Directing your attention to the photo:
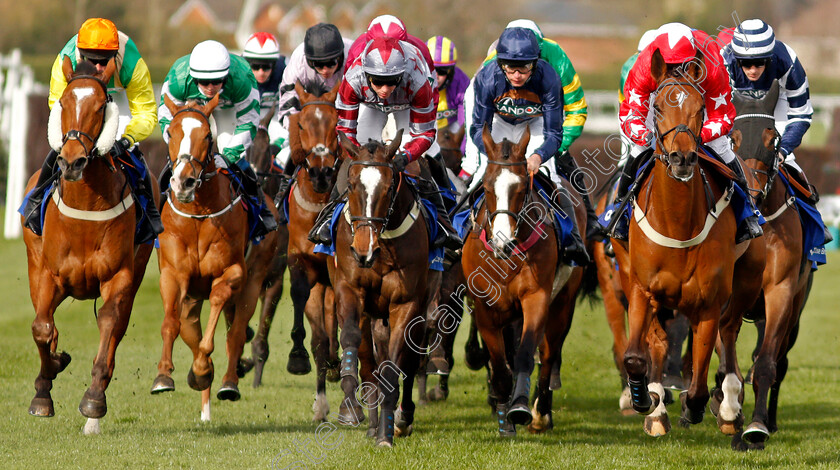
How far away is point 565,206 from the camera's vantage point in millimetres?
7770

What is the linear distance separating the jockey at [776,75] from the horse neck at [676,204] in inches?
69.8

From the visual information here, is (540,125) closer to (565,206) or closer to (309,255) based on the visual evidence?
(565,206)

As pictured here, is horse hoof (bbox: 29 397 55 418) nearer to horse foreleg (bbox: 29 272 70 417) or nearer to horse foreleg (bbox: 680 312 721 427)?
horse foreleg (bbox: 29 272 70 417)

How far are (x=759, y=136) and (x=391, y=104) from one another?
243 centimetres

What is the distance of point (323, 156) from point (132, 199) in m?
1.39

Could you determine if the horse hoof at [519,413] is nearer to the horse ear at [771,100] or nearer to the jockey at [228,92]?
the jockey at [228,92]

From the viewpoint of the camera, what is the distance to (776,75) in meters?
8.03

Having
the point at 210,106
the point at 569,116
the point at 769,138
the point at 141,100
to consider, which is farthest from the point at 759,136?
the point at 141,100

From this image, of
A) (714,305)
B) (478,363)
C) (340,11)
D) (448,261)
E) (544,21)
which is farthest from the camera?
(544,21)

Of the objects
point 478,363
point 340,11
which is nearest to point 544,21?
point 340,11

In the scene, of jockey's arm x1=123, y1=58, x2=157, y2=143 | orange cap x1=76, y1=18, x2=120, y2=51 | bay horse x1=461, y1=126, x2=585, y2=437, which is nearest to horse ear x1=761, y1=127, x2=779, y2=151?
bay horse x1=461, y1=126, x2=585, y2=437

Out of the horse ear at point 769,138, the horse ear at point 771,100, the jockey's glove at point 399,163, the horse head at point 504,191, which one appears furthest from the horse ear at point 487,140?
the horse ear at point 771,100

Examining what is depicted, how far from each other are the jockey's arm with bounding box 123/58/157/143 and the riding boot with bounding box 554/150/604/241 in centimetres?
291

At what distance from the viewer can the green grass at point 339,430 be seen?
664 cm
